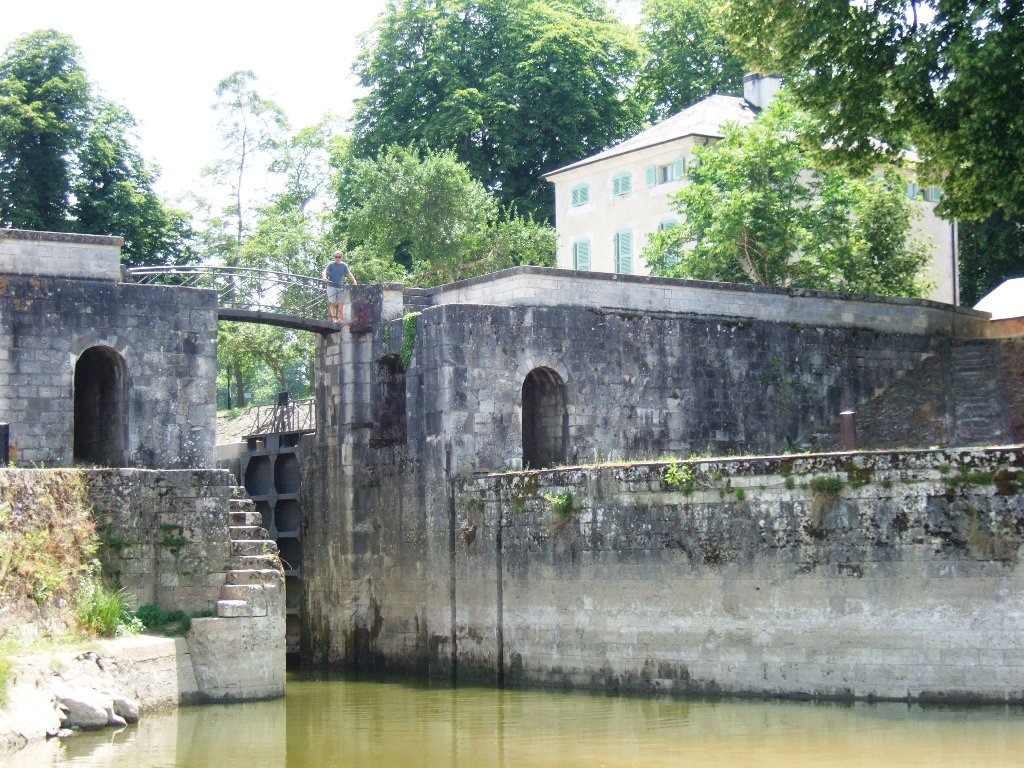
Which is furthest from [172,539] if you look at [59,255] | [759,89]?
[759,89]

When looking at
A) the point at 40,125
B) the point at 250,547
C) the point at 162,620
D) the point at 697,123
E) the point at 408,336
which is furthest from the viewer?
the point at 697,123

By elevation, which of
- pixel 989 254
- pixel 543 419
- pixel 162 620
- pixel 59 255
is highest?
pixel 989 254

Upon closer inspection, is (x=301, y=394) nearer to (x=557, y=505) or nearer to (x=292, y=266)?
(x=292, y=266)

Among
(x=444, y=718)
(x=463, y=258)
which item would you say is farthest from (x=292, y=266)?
(x=444, y=718)

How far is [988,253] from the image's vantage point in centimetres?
4188

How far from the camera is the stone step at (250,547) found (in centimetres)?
2097

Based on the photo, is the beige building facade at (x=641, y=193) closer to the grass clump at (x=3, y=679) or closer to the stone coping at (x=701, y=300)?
the stone coping at (x=701, y=300)

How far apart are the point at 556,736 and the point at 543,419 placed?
360 inches

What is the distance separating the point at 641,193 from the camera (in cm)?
4275

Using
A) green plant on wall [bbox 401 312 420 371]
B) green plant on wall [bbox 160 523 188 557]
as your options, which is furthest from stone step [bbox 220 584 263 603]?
green plant on wall [bbox 401 312 420 371]

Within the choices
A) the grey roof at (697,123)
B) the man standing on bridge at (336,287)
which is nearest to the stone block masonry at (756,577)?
the man standing on bridge at (336,287)

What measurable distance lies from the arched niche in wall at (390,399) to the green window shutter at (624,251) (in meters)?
17.2

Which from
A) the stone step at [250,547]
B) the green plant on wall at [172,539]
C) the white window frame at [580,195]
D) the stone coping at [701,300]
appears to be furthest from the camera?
the white window frame at [580,195]

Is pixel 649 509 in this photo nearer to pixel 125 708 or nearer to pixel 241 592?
pixel 241 592
